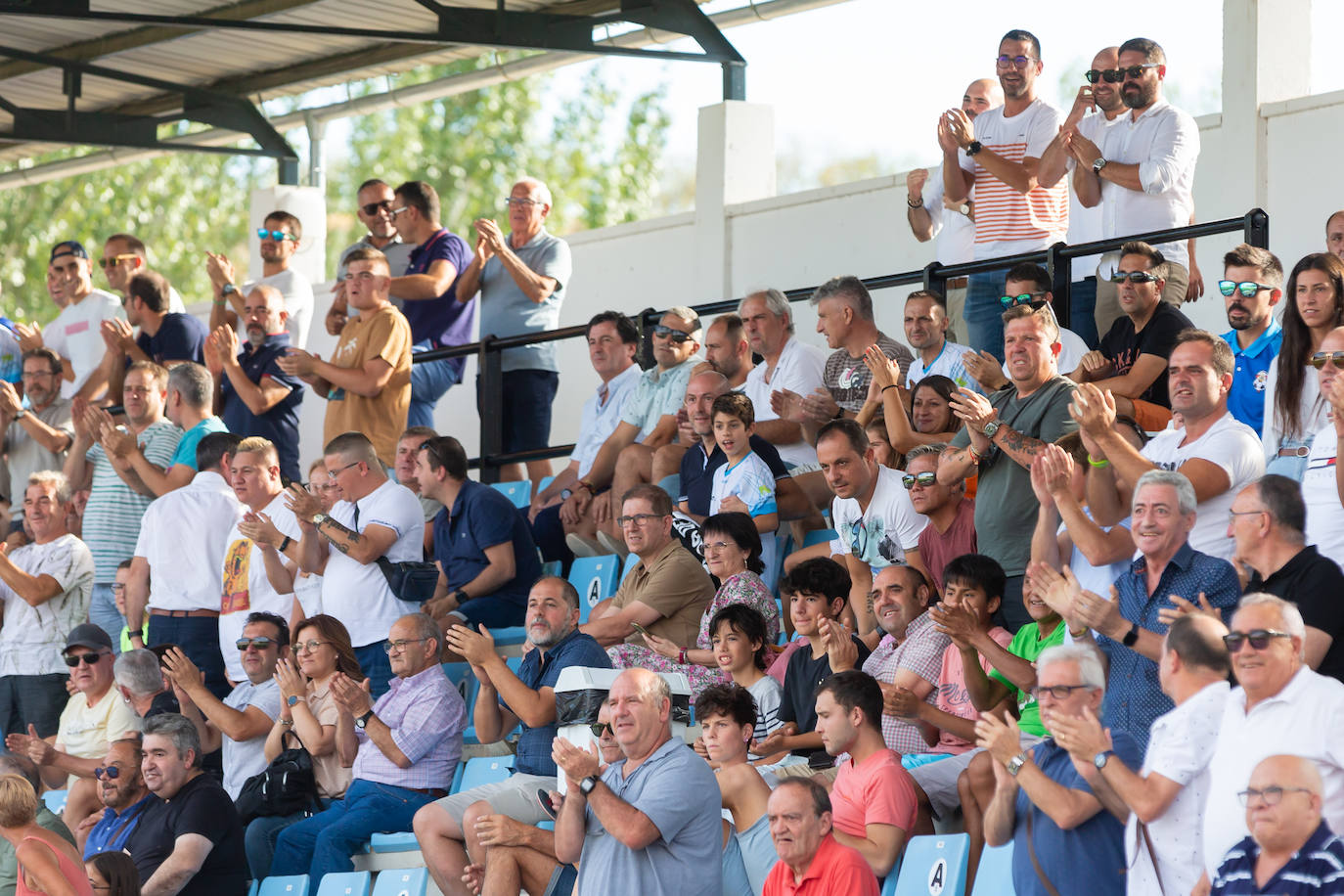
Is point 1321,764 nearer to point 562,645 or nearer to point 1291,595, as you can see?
point 1291,595

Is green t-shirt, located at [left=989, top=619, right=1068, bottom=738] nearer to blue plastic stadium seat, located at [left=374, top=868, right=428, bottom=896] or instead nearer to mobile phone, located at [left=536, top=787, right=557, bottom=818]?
mobile phone, located at [left=536, top=787, right=557, bottom=818]

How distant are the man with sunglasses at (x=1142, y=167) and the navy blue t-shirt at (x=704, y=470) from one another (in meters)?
1.52

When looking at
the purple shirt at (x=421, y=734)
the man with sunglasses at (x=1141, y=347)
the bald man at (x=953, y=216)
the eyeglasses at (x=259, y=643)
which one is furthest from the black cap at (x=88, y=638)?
the man with sunglasses at (x=1141, y=347)

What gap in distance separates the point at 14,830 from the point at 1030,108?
17.2ft

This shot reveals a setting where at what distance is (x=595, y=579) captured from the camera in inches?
352

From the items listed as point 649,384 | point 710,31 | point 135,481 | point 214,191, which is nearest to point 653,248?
point 710,31

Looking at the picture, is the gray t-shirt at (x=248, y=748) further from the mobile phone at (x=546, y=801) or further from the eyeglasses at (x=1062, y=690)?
the eyeglasses at (x=1062, y=690)

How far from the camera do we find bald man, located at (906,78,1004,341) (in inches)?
350

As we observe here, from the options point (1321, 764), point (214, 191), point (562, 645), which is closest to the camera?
point (1321, 764)

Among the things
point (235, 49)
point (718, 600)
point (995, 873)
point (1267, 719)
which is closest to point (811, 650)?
point (718, 600)

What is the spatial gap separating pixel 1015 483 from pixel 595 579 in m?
2.74

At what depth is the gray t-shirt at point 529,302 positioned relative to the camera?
10555 mm

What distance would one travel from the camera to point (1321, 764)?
454 centimetres

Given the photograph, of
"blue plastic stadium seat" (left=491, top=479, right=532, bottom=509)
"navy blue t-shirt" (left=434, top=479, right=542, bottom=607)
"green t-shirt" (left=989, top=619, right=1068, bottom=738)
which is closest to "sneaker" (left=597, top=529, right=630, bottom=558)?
"navy blue t-shirt" (left=434, top=479, right=542, bottom=607)
